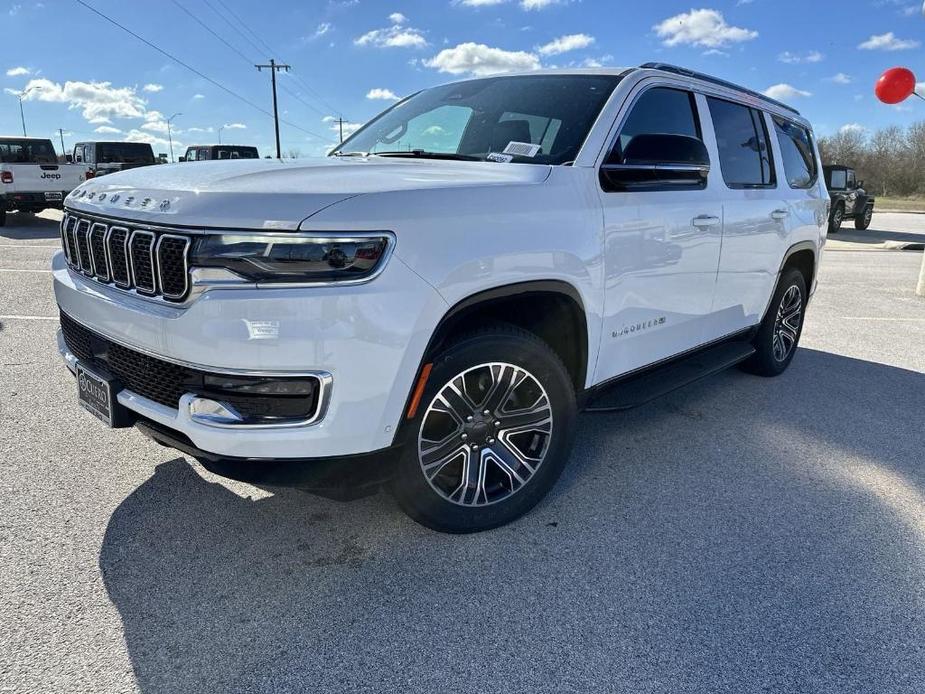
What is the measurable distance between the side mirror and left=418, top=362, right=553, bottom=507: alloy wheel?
0.99 metres

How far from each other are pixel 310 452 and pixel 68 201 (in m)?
1.81

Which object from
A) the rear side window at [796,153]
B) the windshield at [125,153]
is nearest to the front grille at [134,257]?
the rear side window at [796,153]

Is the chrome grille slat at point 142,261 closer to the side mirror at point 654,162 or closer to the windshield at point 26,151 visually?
the side mirror at point 654,162

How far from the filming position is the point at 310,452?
2.25 meters

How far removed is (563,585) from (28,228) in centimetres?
1747

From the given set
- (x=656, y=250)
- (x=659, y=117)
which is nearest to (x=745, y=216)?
(x=659, y=117)

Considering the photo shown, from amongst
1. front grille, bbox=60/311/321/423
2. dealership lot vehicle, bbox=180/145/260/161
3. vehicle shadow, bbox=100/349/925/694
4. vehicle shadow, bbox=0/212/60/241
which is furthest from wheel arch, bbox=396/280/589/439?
dealership lot vehicle, bbox=180/145/260/161

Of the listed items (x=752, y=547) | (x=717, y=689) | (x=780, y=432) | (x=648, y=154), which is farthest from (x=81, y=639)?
(x=780, y=432)

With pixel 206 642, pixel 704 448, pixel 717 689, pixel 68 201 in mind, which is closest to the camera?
pixel 717 689

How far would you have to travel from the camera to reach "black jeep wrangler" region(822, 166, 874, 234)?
2039 cm

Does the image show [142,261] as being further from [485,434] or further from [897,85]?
[897,85]

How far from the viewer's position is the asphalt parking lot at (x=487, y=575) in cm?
211

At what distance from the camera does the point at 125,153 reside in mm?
21875

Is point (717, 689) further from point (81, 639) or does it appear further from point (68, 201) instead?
point (68, 201)
